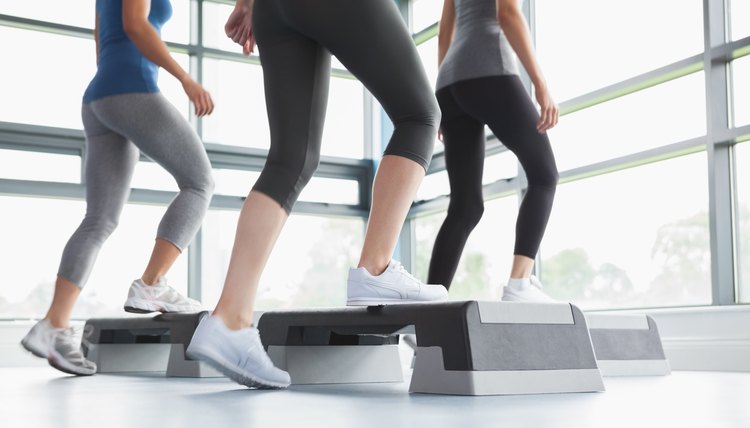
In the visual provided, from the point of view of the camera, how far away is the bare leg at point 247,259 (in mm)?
1577

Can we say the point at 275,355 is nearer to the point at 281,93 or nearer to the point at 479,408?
the point at 281,93

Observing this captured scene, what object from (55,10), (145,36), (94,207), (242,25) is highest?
(55,10)

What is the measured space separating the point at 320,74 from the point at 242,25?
38 cm

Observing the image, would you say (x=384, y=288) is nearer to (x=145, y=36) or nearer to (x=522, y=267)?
(x=522, y=267)

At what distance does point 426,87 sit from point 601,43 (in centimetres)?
298

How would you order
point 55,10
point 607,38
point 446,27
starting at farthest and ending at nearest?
point 55,10 → point 607,38 → point 446,27

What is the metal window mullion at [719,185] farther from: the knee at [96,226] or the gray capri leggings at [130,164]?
the knee at [96,226]

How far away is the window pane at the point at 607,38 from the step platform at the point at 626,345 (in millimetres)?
1752

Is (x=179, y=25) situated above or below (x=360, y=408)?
above

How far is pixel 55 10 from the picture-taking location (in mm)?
5137

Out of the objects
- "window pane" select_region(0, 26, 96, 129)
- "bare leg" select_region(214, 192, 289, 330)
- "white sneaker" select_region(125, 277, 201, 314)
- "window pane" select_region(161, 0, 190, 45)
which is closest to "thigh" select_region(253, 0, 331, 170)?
"bare leg" select_region(214, 192, 289, 330)

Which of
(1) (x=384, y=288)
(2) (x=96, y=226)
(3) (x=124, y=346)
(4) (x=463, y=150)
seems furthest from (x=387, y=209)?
(3) (x=124, y=346)

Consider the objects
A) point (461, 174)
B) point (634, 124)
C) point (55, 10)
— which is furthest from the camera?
point (55, 10)

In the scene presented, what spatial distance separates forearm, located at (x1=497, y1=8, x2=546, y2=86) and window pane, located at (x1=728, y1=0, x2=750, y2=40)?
1.64 m
